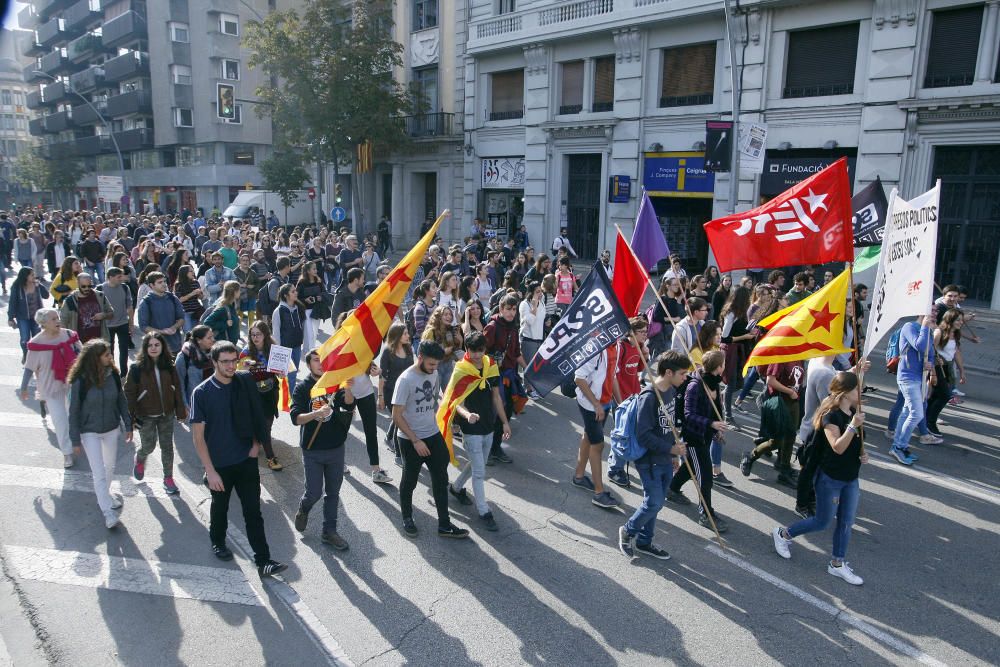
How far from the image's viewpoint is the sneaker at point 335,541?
5.61m

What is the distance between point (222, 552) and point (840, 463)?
4749 millimetres

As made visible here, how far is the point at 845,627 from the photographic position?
4.72m

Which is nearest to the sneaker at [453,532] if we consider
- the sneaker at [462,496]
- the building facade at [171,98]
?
the sneaker at [462,496]

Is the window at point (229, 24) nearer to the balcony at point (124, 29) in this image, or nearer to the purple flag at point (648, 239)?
the balcony at point (124, 29)

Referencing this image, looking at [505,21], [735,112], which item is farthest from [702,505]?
[505,21]

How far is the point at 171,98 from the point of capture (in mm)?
48281

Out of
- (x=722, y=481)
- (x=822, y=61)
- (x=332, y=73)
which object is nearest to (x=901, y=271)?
(x=722, y=481)

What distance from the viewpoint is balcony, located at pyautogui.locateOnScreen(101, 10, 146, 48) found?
162ft

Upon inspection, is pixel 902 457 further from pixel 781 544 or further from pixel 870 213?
pixel 870 213

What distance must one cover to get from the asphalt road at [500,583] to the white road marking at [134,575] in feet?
0.05

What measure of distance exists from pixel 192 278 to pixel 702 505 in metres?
8.03

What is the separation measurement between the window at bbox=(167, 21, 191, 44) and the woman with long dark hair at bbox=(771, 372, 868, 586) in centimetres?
5256

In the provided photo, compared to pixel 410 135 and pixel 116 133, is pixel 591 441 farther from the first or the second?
pixel 116 133

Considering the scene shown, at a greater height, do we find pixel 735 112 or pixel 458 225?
pixel 735 112
